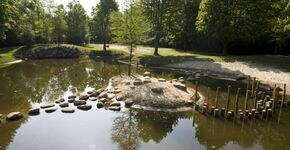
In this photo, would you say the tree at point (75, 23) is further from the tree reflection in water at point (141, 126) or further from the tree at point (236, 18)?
the tree reflection in water at point (141, 126)

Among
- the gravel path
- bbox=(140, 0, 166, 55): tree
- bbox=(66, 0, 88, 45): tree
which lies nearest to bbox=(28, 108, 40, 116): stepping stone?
the gravel path

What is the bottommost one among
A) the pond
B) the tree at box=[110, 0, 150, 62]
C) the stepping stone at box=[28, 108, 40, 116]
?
the pond

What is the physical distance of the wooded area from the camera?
148 ft

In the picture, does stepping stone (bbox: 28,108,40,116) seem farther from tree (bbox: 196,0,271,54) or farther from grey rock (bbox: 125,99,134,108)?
tree (bbox: 196,0,271,54)

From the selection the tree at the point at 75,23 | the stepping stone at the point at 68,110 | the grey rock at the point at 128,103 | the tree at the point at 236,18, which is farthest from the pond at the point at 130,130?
the tree at the point at 75,23

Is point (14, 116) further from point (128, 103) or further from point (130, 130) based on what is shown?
point (128, 103)

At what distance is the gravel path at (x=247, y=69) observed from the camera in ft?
119

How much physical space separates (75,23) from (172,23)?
95.0 ft

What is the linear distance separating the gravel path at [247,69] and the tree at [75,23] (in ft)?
123

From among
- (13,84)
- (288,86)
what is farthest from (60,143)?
(288,86)

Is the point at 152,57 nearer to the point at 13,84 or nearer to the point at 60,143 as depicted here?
the point at 13,84

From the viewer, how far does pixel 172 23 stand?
59375 millimetres

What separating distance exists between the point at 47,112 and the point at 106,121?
17.3 feet

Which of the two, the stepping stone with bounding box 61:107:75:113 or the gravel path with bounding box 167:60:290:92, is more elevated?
the gravel path with bounding box 167:60:290:92
